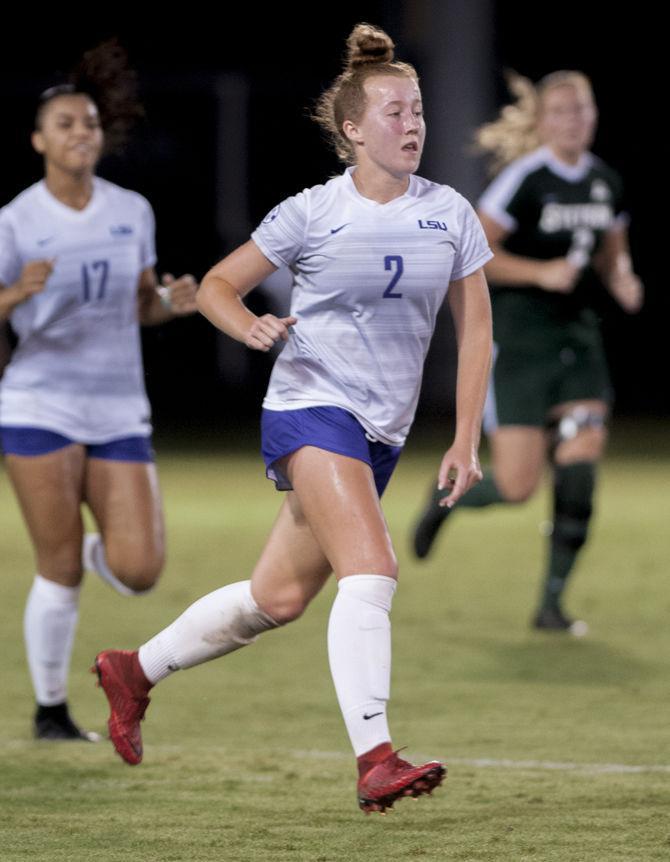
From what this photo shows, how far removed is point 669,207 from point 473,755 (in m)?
18.6

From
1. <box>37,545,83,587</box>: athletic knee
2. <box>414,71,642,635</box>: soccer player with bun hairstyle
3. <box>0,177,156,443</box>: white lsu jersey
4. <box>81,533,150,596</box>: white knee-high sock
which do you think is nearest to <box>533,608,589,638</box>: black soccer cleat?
<box>414,71,642,635</box>: soccer player with bun hairstyle

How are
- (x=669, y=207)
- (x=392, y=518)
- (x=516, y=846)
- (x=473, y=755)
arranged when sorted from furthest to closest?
(x=669, y=207) < (x=392, y=518) < (x=473, y=755) < (x=516, y=846)

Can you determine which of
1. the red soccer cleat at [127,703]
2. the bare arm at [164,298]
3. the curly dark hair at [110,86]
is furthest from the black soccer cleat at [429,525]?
the red soccer cleat at [127,703]

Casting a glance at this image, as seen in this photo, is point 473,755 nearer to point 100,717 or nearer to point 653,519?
point 100,717

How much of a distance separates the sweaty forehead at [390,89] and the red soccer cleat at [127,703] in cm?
169

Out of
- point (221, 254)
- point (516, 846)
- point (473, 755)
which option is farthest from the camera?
point (221, 254)

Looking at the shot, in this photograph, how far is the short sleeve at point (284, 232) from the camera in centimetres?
471

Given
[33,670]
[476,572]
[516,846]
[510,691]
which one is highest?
[516,846]

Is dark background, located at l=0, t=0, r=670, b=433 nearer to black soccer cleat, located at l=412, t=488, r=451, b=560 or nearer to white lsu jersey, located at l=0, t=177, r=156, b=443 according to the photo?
black soccer cleat, located at l=412, t=488, r=451, b=560

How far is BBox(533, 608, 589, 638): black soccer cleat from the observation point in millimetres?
8297

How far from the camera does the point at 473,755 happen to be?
5.75 m

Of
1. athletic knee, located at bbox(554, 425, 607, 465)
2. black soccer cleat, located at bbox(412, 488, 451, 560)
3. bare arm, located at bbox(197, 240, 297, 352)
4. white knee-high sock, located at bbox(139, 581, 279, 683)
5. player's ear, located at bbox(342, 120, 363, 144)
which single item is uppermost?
player's ear, located at bbox(342, 120, 363, 144)

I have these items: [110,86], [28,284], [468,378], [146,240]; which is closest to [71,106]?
[110,86]

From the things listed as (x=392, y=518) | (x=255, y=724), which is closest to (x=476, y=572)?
Result: (x=392, y=518)
